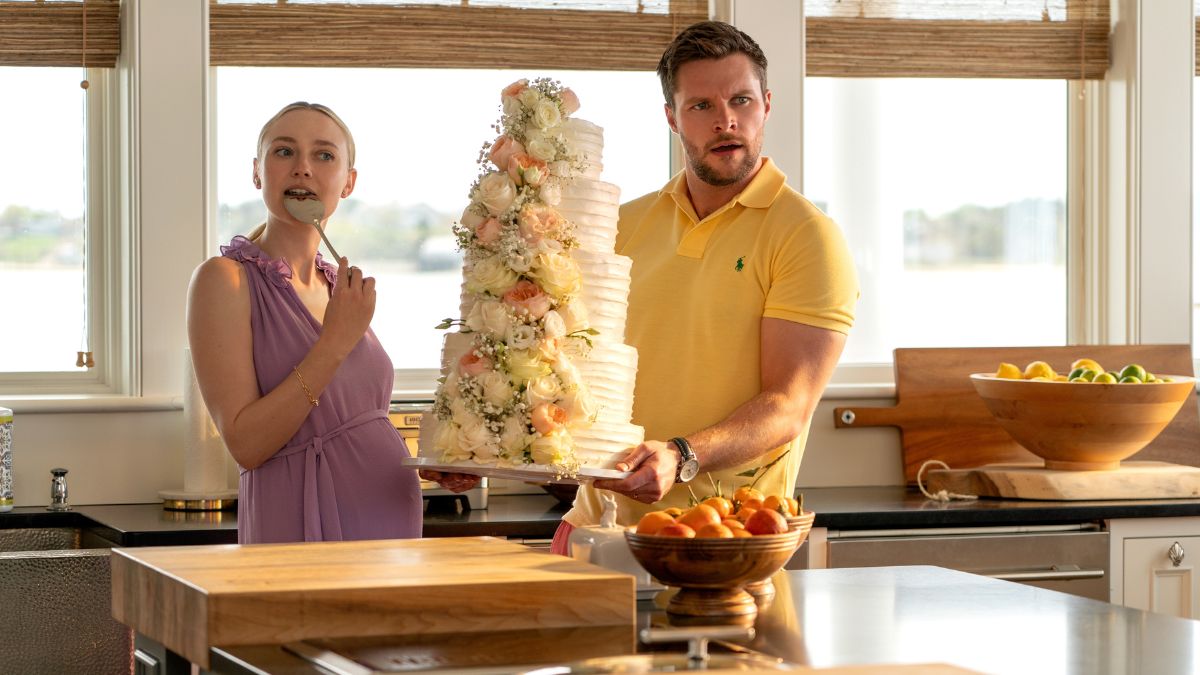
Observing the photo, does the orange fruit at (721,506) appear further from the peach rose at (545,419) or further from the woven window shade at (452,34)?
the woven window shade at (452,34)

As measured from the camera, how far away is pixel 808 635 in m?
1.67

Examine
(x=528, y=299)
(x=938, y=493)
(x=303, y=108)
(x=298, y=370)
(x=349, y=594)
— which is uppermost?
(x=303, y=108)

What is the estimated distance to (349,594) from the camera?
5.22 feet

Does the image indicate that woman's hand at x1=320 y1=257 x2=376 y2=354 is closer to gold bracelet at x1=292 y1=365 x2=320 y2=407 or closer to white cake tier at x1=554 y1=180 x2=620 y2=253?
gold bracelet at x1=292 y1=365 x2=320 y2=407

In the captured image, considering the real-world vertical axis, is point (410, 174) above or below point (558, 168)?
above

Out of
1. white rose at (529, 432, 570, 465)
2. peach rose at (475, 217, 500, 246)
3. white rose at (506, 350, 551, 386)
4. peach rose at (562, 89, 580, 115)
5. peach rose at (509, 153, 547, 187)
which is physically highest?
peach rose at (562, 89, 580, 115)

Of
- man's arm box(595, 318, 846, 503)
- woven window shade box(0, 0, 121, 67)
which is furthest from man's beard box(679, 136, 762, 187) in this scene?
woven window shade box(0, 0, 121, 67)

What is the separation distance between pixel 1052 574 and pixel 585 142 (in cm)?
167

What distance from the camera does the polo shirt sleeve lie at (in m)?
2.38

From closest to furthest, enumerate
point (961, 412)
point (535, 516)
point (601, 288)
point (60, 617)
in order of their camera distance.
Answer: point (601, 288)
point (60, 617)
point (535, 516)
point (961, 412)

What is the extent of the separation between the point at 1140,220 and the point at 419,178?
189 centimetres

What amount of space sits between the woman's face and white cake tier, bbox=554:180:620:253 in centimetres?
48

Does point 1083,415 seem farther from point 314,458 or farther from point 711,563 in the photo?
point 711,563

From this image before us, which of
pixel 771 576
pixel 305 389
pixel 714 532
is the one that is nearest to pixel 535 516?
pixel 305 389
